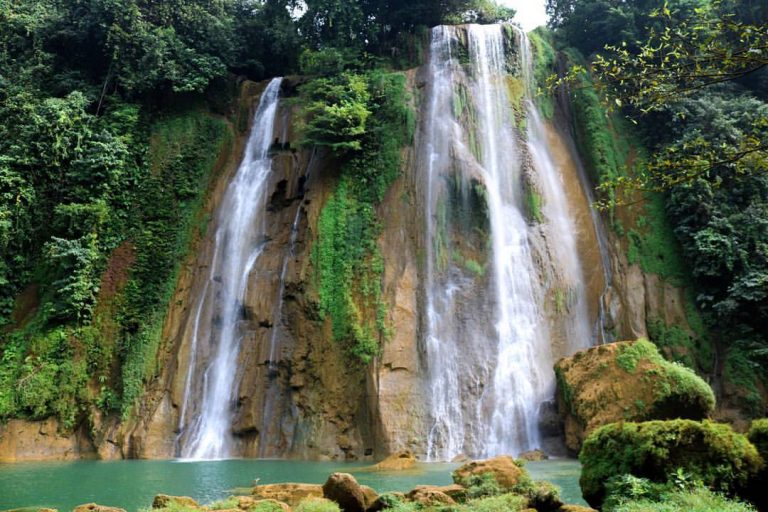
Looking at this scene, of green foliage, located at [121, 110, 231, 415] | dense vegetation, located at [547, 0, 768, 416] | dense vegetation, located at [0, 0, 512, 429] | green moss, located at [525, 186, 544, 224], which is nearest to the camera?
dense vegetation, located at [547, 0, 768, 416]

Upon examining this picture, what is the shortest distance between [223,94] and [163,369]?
12.5m

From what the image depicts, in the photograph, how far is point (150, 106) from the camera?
24766 millimetres

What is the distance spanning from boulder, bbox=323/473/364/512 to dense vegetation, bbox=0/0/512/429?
9642mm

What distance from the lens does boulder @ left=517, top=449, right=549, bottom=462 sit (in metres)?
15.0

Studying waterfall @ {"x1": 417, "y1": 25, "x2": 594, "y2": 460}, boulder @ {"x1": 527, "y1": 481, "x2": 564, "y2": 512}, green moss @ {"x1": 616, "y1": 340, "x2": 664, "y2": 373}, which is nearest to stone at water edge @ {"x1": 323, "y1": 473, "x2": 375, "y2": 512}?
boulder @ {"x1": 527, "y1": 481, "x2": 564, "y2": 512}

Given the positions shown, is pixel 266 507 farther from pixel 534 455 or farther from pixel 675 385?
pixel 675 385

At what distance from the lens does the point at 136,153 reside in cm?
2314

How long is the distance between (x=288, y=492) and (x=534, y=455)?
7.94m

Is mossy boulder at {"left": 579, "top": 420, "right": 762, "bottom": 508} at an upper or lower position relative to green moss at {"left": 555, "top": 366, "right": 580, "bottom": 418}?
lower

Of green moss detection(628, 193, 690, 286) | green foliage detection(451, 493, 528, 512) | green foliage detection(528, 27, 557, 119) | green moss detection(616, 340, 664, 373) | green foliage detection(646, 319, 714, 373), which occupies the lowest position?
green foliage detection(451, 493, 528, 512)

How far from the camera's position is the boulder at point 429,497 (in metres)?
7.62

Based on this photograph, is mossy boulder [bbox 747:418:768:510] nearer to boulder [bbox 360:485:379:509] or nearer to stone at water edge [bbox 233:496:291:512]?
boulder [bbox 360:485:379:509]

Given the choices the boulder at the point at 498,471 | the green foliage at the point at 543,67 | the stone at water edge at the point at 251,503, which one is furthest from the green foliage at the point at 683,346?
the stone at water edge at the point at 251,503

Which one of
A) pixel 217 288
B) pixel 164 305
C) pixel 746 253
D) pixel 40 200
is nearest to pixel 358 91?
pixel 217 288
